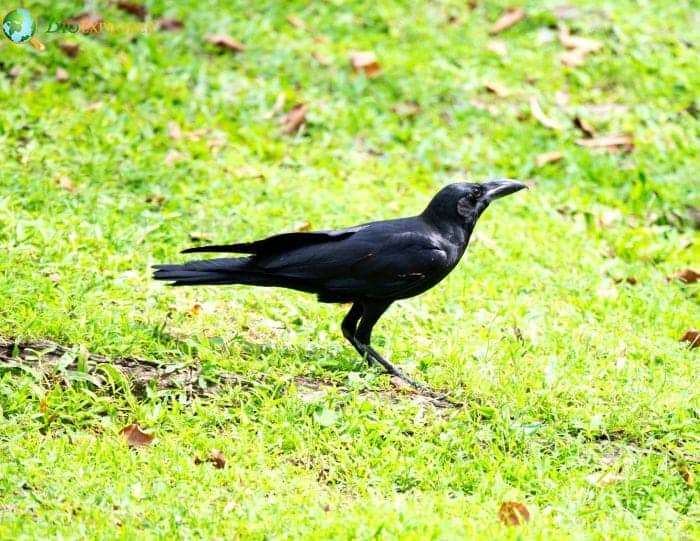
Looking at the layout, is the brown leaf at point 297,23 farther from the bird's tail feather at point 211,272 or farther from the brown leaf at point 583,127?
the bird's tail feather at point 211,272

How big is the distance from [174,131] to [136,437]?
3815 millimetres

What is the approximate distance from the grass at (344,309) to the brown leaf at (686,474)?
0.03 metres

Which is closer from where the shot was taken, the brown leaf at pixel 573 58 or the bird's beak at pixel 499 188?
the bird's beak at pixel 499 188

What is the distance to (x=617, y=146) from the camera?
841 centimetres

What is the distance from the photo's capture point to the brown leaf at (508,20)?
9.70 metres

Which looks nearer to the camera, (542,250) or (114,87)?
(542,250)

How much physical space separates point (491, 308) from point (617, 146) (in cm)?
283

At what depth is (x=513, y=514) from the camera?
13.5 feet

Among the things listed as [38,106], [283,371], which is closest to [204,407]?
[283,371]

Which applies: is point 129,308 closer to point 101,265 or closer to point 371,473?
point 101,265

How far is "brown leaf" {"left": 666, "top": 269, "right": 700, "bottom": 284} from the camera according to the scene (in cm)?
693

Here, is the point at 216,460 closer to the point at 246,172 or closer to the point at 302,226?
the point at 302,226

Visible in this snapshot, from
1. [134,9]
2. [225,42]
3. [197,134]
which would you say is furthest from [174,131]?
[134,9]

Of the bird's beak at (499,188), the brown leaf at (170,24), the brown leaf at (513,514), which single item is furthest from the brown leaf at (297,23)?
the brown leaf at (513,514)
